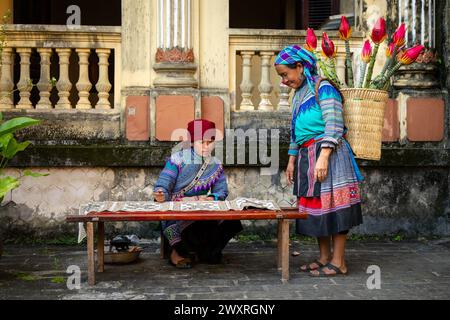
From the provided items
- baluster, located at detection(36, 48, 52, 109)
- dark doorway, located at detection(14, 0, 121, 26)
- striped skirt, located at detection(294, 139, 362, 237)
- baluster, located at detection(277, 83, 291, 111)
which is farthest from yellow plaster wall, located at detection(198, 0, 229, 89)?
dark doorway, located at detection(14, 0, 121, 26)

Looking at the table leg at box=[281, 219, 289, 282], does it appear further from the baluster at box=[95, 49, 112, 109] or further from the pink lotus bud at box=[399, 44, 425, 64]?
the baluster at box=[95, 49, 112, 109]

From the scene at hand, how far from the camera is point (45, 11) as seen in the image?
10398mm

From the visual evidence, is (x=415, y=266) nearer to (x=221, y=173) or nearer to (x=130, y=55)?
(x=221, y=173)

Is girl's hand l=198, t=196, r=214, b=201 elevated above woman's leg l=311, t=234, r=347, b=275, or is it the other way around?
girl's hand l=198, t=196, r=214, b=201

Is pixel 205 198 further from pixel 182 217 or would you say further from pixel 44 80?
pixel 44 80

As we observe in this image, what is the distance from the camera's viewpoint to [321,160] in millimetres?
5156

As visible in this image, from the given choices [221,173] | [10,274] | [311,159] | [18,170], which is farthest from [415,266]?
[18,170]

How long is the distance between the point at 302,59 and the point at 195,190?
1489 mm

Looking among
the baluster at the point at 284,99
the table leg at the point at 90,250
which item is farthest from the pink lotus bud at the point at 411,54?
the table leg at the point at 90,250

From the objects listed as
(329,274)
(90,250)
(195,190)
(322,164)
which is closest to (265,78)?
(195,190)

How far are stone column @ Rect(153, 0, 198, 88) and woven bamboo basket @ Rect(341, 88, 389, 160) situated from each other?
7.94 ft

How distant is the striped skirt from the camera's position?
5207mm
